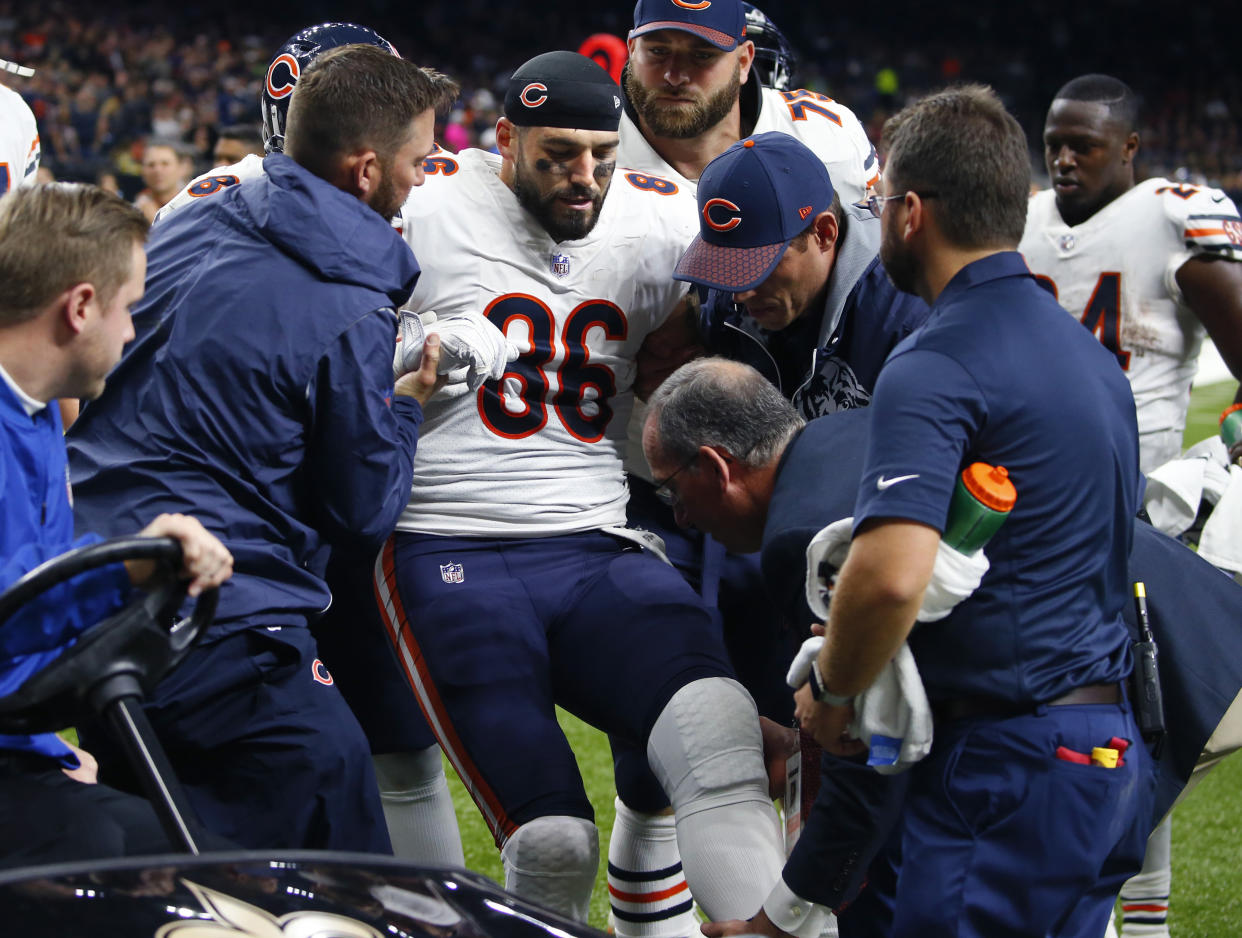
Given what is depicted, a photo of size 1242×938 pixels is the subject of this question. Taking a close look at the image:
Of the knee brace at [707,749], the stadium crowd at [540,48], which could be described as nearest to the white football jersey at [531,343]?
the knee brace at [707,749]

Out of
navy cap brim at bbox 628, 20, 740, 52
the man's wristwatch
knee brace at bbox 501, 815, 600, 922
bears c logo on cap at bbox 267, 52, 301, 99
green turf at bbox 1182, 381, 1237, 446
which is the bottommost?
green turf at bbox 1182, 381, 1237, 446

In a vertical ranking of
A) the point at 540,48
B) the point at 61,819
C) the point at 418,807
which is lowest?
the point at 540,48

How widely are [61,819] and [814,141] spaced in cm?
282

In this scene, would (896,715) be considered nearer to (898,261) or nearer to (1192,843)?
(898,261)

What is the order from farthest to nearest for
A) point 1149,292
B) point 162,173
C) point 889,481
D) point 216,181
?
point 162,173 < point 1149,292 < point 216,181 < point 889,481

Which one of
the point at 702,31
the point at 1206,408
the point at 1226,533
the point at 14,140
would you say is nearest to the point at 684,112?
the point at 702,31

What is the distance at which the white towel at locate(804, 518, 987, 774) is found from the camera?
7.31 ft

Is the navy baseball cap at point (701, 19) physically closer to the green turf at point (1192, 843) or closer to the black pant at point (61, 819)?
the green turf at point (1192, 843)

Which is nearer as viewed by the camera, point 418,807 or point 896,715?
point 896,715

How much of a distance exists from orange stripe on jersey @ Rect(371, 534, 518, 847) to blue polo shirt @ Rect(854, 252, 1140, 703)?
1.10m

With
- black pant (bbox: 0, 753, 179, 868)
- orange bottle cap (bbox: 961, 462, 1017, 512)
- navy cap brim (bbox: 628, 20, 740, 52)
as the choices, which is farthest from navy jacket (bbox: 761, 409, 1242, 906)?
navy cap brim (bbox: 628, 20, 740, 52)

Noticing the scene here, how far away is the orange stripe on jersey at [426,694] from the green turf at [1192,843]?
41.5 inches

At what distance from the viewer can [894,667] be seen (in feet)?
7.57

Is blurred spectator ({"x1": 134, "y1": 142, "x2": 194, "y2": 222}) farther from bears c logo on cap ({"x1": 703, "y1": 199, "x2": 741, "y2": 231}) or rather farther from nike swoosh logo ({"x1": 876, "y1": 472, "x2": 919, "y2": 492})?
nike swoosh logo ({"x1": 876, "y1": 472, "x2": 919, "y2": 492})
